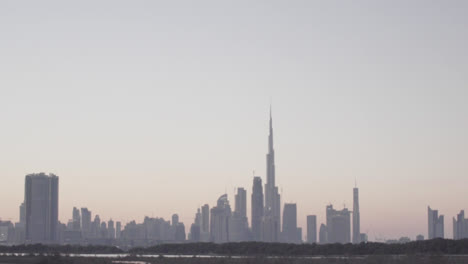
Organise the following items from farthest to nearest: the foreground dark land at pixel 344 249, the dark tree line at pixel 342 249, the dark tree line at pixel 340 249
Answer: the dark tree line at pixel 342 249
the dark tree line at pixel 340 249
the foreground dark land at pixel 344 249

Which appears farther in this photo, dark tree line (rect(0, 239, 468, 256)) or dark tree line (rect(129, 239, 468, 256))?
dark tree line (rect(129, 239, 468, 256))

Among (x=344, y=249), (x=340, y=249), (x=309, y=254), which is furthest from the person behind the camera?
(x=340, y=249)

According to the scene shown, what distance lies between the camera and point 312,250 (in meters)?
156

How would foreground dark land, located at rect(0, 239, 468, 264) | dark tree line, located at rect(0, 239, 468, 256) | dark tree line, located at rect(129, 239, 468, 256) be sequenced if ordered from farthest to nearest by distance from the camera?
dark tree line, located at rect(129, 239, 468, 256) → dark tree line, located at rect(0, 239, 468, 256) → foreground dark land, located at rect(0, 239, 468, 264)

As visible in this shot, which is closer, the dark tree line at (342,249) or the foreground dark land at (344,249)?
the foreground dark land at (344,249)

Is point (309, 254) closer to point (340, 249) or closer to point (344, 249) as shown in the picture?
point (340, 249)

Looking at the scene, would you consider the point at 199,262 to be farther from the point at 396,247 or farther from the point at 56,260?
the point at 396,247

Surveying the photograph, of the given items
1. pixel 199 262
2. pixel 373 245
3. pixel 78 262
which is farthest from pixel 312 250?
pixel 78 262

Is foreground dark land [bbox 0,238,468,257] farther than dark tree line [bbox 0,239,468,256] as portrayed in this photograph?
No

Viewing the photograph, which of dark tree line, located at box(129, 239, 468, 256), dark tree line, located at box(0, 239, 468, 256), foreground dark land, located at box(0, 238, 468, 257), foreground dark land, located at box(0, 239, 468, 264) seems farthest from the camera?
dark tree line, located at box(129, 239, 468, 256)

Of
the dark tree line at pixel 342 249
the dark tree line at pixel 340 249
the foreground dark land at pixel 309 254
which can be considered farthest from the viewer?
the dark tree line at pixel 342 249

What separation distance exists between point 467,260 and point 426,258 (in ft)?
16.7

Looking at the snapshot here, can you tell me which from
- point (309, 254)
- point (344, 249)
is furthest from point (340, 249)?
point (309, 254)

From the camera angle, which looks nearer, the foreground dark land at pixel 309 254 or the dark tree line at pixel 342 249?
the foreground dark land at pixel 309 254
